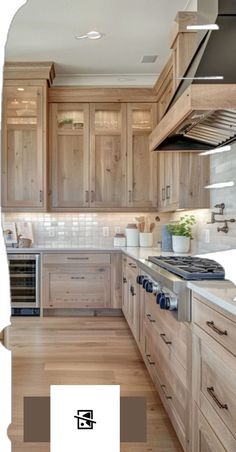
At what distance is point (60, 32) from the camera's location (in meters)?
3.69

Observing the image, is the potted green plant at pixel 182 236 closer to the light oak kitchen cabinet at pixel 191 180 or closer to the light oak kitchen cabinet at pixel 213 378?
the light oak kitchen cabinet at pixel 191 180

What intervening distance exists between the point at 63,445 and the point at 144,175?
4362mm

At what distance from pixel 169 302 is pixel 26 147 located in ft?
10.8

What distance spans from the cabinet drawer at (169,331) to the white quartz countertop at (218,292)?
21 centimetres

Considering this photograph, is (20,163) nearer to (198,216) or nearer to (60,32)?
(60,32)

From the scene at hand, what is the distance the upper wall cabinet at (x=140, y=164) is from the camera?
4.79m

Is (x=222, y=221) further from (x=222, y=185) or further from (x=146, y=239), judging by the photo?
(x=146, y=239)

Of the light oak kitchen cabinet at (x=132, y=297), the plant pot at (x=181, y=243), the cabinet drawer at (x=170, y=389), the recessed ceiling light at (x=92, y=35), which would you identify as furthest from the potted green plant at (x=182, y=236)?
the recessed ceiling light at (x=92, y=35)

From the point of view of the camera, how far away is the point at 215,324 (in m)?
1.31

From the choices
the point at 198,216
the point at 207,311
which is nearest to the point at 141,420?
the point at 207,311

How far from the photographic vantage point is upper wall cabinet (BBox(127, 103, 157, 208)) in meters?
4.79

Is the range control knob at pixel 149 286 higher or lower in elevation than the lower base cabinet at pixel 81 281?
higher
